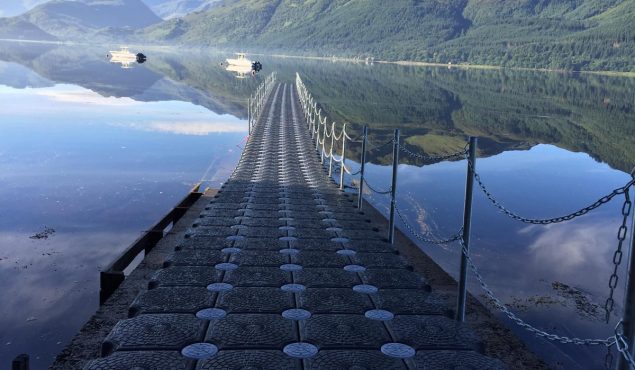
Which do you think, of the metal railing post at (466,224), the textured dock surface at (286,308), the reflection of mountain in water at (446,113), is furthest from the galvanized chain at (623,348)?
the reflection of mountain in water at (446,113)

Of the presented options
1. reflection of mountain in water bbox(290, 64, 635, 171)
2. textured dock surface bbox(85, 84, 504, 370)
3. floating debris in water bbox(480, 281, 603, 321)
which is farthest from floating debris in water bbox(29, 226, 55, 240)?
reflection of mountain in water bbox(290, 64, 635, 171)

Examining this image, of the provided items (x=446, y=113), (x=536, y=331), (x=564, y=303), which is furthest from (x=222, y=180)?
(x=446, y=113)

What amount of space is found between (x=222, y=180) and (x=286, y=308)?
14.5 metres

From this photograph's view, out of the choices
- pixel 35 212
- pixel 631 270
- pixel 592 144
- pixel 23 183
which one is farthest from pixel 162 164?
pixel 592 144

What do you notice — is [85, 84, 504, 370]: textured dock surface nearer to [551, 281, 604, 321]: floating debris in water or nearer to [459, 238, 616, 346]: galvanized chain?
[459, 238, 616, 346]: galvanized chain

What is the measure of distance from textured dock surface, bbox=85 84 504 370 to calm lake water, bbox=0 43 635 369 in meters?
2.82

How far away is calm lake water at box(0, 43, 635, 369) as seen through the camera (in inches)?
393

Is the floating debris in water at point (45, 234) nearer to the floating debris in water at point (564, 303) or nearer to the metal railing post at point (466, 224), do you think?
the floating debris in water at point (564, 303)

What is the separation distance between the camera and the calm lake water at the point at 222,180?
9.98 m

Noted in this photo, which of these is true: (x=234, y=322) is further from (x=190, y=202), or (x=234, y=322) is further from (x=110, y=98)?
(x=110, y=98)

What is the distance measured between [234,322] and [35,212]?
10.8 meters

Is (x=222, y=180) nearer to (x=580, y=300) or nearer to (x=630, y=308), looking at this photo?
(x=580, y=300)

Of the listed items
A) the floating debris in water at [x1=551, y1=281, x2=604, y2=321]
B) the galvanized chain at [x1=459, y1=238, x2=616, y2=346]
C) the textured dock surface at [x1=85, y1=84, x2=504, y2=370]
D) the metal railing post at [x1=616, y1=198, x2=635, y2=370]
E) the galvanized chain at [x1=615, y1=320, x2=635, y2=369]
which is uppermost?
the metal railing post at [x1=616, y1=198, x2=635, y2=370]

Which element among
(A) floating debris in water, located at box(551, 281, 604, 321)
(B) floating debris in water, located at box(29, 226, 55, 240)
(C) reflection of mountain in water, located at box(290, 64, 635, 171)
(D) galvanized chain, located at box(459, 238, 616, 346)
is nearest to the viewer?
(D) galvanized chain, located at box(459, 238, 616, 346)
